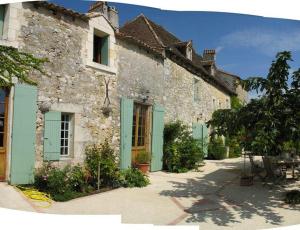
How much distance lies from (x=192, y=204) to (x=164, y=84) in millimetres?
5072

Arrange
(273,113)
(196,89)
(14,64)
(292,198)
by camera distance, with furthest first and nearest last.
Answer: (196,89)
(292,198)
(14,64)
(273,113)

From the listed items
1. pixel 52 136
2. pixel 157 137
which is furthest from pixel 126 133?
pixel 52 136

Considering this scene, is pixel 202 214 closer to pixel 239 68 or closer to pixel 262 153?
pixel 262 153

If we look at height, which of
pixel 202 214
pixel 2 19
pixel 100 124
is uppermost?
pixel 2 19

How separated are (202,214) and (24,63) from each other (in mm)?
3321

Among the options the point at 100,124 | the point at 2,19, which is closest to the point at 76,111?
the point at 100,124

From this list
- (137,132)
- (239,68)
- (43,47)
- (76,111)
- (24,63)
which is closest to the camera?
(239,68)

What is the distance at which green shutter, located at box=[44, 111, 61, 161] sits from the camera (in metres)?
6.56

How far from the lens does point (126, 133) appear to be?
856 centimetres

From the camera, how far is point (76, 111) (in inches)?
283

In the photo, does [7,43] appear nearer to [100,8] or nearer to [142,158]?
[100,8]

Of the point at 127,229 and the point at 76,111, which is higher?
the point at 76,111

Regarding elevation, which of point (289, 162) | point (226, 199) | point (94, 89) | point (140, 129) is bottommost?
point (226, 199)

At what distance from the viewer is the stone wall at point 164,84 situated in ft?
28.3
